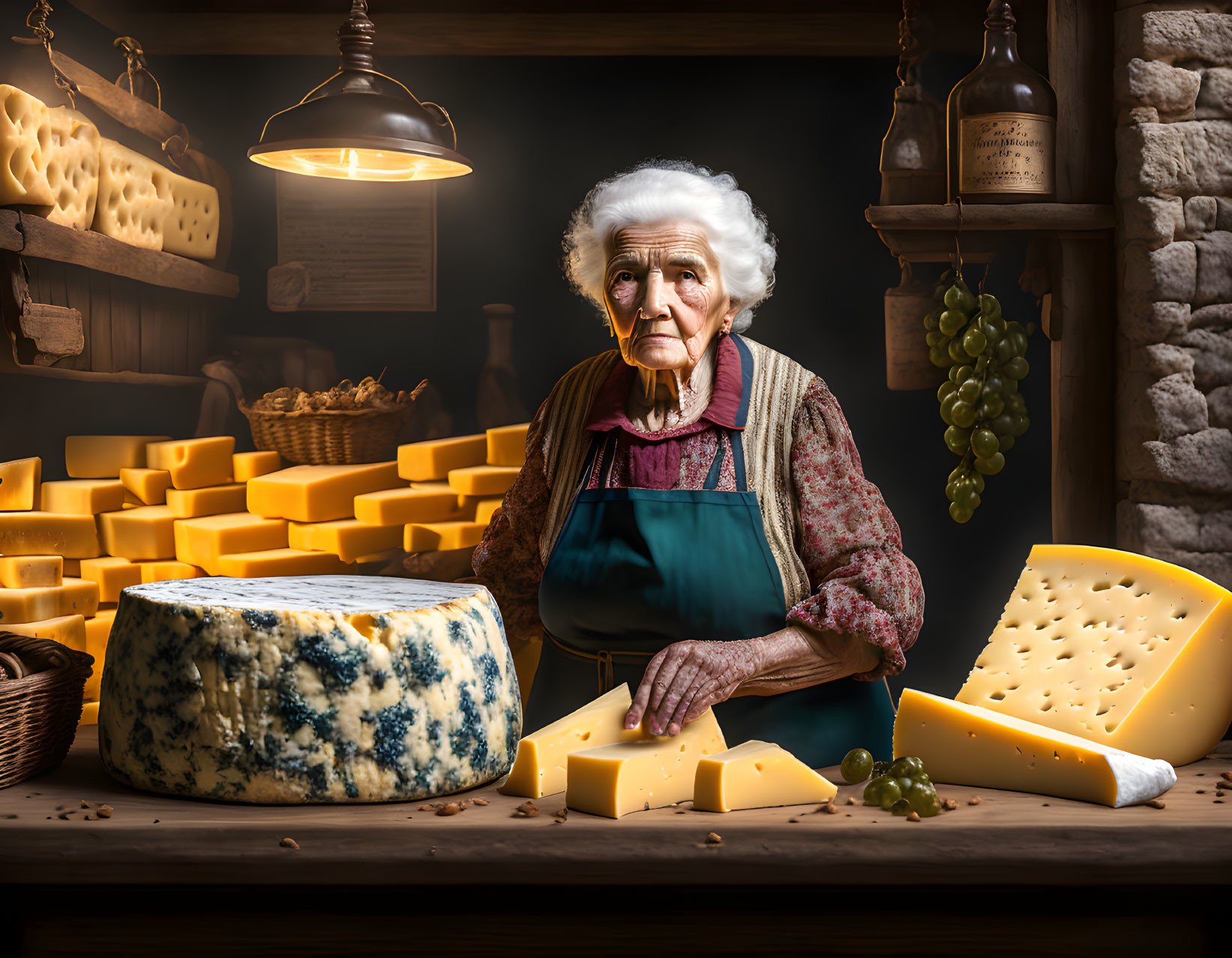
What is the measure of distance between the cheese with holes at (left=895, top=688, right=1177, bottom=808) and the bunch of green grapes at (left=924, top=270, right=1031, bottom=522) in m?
0.92

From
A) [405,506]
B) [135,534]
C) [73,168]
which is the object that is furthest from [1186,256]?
[135,534]

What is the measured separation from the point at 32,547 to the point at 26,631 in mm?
332

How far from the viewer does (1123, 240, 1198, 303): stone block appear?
7.32ft

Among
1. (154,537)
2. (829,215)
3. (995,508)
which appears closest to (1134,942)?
(995,508)

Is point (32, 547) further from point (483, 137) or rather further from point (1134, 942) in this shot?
point (1134, 942)

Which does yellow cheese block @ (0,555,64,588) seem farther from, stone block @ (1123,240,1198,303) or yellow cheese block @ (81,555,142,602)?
stone block @ (1123,240,1198,303)

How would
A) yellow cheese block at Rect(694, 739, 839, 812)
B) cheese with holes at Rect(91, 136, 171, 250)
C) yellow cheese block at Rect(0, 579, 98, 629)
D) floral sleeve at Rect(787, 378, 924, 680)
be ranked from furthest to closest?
cheese with holes at Rect(91, 136, 171, 250), yellow cheese block at Rect(0, 579, 98, 629), floral sleeve at Rect(787, 378, 924, 680), yellow cheese block at Rect(694, 739, 839, 812)

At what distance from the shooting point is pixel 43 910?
1.29m

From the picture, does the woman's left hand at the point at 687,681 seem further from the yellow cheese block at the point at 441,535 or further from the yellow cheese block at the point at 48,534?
the yellow cheese block at the point at 48,534

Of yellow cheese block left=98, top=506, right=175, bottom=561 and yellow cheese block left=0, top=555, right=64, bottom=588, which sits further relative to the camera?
yellow cheese block left=98, top=506, right=175, bottom=561

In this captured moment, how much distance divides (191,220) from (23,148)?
0.74m

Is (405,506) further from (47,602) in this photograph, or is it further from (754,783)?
(754,783)

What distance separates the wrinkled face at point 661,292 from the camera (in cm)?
178

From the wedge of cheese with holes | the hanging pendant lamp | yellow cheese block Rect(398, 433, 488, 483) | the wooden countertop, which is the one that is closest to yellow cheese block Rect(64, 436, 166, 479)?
yellow cheese block Rect(398, 433, 488, 483)
